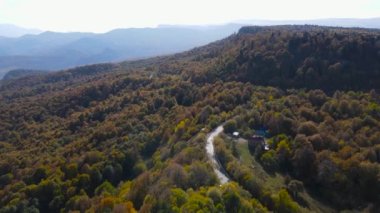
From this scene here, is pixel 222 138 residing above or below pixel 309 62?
below

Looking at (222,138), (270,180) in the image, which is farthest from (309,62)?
(270,180)

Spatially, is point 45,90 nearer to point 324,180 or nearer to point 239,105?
point 239,105

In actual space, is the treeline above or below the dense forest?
above

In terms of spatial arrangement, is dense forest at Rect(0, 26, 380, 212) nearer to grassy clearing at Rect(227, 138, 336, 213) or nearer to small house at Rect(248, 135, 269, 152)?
grassy clearing at Rect(227, 138, 336, 213)

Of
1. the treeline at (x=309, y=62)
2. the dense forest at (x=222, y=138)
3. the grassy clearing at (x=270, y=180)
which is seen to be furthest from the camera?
the treeline at (x=309, y=62)

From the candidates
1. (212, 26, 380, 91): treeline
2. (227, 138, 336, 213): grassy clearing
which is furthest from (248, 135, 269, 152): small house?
(212, 26, 380, 91): treeline

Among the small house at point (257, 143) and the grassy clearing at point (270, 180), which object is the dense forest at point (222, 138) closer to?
the grassy clearing at point (270, 180)

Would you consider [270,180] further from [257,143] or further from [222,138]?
[222,138]

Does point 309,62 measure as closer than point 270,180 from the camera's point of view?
No

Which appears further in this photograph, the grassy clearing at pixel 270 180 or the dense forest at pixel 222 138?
the grassy clearing at pixel 270 180

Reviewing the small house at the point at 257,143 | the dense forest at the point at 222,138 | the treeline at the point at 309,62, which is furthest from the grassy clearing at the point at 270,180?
the treeline at the point at 309,62
